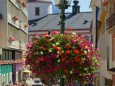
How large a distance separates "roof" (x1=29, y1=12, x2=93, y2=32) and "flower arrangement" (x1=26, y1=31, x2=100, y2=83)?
88472 millimetres

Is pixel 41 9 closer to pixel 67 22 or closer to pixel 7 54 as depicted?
pixel 67 22

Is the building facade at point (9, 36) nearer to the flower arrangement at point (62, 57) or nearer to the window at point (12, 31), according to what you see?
the window at point (12, 31)

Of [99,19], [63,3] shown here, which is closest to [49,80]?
[63,3]

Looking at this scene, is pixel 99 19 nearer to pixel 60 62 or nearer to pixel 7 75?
pixel 60 62

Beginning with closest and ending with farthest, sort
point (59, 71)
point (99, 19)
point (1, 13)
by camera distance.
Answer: point (59, 71), point (99, 19), point (1, 13)

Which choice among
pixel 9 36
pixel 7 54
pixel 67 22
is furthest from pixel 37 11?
pixel 9 36

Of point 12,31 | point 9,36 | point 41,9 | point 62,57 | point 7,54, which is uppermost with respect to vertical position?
point 41,9

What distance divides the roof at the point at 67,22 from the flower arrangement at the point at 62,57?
88.5 m

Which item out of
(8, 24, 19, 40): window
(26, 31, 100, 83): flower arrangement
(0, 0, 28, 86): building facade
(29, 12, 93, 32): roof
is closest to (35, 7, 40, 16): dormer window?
(29, 12, 93, 32): roof

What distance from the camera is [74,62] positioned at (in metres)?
13.3

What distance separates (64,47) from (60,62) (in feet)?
1.66

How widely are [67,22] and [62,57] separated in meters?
94.3

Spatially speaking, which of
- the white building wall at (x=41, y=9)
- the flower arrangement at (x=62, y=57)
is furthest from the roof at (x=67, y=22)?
the flower arrangement at (x=62, y=57)

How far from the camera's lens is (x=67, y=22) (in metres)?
107
